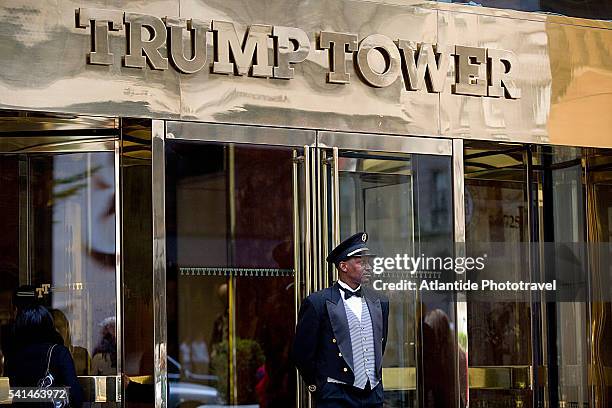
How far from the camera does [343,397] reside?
8.84 metres

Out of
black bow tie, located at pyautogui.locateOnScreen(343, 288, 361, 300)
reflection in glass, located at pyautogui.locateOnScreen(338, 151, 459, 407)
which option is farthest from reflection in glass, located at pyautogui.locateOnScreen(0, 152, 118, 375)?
reflection in glass, located at pyautogui.locateOnScreen(338, 151, 459, 407)

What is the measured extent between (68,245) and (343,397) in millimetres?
2131

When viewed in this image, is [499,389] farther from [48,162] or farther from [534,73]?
[48,162]

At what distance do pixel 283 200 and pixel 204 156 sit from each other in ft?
2.33

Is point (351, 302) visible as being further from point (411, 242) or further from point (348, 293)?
point (411, 242)

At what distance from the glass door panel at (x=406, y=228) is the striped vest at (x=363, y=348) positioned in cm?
105

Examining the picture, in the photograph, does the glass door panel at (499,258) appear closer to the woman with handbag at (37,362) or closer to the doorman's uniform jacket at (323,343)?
the doorman's uniform jacket at (323,343)

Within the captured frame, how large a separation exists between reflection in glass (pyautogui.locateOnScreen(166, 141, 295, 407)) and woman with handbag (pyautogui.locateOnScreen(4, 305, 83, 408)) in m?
0.73

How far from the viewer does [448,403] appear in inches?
414

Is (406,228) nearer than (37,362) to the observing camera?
No

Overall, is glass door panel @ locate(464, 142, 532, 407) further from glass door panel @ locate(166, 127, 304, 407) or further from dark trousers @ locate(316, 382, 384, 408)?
dark trousers @ locate(316, 382, 384, 408)

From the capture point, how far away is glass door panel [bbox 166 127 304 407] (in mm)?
9406

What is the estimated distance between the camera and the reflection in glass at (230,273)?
9406 millimetres

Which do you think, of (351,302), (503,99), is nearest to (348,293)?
(351,302)
